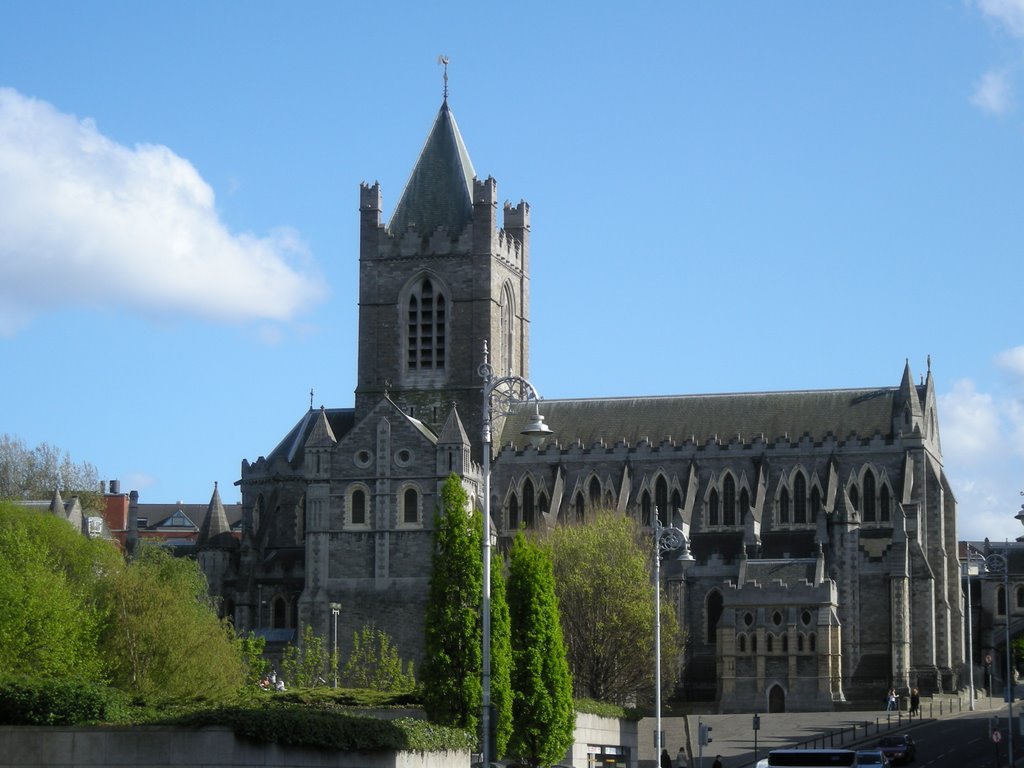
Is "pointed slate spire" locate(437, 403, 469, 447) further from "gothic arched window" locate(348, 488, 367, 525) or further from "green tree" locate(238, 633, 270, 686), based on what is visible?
"green tree" locate(238, 633, 270, 686)

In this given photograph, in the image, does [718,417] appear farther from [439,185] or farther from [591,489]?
[439,185]

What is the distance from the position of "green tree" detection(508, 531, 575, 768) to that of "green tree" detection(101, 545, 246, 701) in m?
11.8

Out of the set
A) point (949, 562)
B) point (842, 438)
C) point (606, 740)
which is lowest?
point (606, 740)

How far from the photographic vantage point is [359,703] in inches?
2216

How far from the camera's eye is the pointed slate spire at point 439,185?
10906cm

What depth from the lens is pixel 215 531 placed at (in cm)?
10738

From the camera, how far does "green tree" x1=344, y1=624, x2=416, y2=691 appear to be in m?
81.8

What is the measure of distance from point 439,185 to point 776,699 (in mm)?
33320

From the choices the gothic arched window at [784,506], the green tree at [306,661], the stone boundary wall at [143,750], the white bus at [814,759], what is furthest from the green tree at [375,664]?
the stone boundary wall at [143,750]

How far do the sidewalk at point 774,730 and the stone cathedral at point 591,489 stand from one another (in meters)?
4.02

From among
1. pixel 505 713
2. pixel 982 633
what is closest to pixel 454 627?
pixel 505 713

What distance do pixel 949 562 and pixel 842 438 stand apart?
8.10 m

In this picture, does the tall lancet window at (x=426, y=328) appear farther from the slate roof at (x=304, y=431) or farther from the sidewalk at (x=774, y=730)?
the sidewalk at (x=774, y=730)

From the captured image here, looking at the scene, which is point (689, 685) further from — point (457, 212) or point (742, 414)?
point (457, 212)
